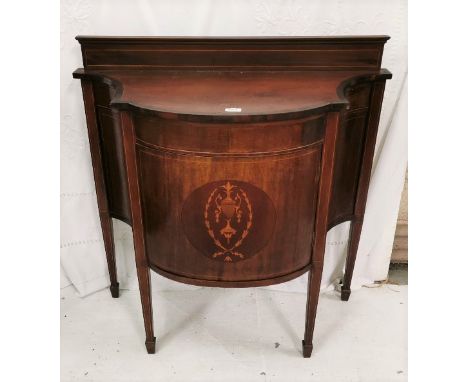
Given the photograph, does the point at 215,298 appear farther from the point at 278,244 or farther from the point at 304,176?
the point at 304,176

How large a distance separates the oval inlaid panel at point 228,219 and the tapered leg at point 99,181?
0.47m

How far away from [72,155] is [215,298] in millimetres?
757

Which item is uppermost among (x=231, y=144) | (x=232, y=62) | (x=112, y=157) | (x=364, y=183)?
(x=232, y=62)

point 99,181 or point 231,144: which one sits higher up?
point 231,144

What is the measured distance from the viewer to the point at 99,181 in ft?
5.42

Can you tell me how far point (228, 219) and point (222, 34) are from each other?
2.14 feet

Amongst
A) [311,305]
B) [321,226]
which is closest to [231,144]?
[321,226]

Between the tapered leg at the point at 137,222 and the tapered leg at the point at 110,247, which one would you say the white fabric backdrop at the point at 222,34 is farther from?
the tapered leg at the point at 137,222

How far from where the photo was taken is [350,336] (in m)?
1.73

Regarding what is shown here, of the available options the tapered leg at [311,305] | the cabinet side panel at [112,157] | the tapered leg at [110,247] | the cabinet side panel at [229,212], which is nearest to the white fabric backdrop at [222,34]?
the tapered leg at [110,247]

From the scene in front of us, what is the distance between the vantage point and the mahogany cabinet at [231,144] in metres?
1.18

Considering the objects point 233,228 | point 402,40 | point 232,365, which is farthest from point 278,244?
point 402,40

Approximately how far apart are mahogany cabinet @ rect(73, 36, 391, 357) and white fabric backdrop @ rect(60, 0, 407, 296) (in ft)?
0.57

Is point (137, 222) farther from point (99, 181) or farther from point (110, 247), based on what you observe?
point (110, 247)
